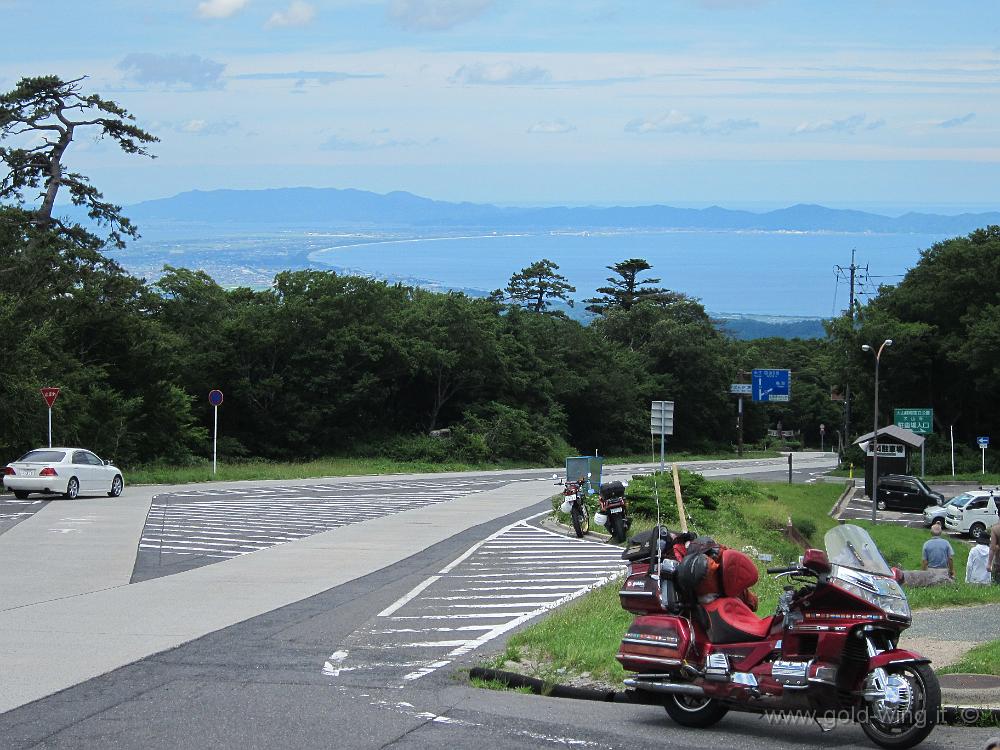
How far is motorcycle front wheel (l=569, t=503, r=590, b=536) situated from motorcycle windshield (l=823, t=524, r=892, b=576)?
1690 cm

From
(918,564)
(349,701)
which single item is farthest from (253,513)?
→ (349,701)

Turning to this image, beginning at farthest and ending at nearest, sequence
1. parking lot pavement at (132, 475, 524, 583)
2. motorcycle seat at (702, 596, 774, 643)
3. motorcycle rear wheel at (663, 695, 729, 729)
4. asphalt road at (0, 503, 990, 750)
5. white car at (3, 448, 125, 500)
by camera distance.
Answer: white car at (3, 448, 125, 500), parking lot pavement at (132, 475, 524, 583), motorcycle rear wheel at (663, 695, 729, 729), motorcycle seat at (702, 596, 774, 643), asphalt road at (0, 503, 990, 750)

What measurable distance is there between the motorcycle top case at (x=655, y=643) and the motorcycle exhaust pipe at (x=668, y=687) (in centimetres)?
9

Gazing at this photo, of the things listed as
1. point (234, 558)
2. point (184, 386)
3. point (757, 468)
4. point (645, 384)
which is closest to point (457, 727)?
point (234, 558)

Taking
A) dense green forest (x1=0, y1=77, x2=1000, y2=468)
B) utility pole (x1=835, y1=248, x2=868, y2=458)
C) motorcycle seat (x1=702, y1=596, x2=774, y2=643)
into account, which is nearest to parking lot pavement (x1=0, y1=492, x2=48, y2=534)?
dense green forest (x1=0, y1=77, x2=1000, y2=468)

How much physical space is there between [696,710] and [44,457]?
26495 millimetres

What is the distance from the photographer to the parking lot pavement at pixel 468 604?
1090 centimetres

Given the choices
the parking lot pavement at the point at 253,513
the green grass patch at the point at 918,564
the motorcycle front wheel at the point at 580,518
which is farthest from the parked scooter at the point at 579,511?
the green grass patch at the point at 918,564

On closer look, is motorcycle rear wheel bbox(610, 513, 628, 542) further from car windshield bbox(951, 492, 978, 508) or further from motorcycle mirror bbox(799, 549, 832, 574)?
car windshield bbox(951, 492, 978, 508)

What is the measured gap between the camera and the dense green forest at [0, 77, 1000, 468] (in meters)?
49.9

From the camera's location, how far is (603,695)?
30.4 feet

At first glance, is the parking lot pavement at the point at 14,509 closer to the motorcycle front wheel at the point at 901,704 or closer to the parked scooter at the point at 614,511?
the parked scooter at the point at 614,511

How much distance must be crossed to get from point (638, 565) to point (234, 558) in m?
11.9

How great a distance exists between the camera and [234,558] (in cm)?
1955
